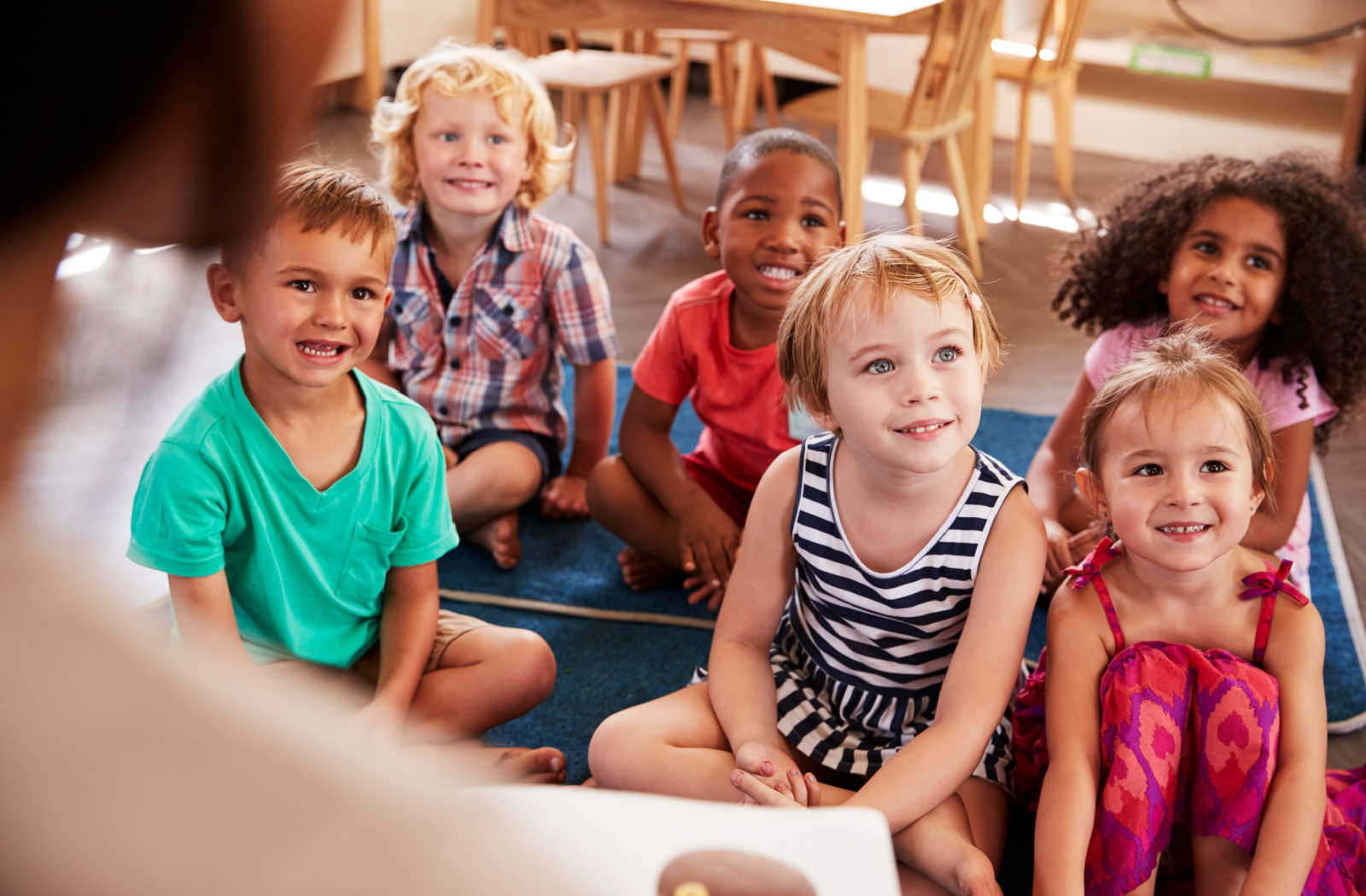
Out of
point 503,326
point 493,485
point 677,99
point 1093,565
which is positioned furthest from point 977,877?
point 677,99

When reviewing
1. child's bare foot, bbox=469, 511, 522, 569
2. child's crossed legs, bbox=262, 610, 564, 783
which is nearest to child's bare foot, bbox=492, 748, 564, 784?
child's crossed legs, bbox=262, 610, 564, 783

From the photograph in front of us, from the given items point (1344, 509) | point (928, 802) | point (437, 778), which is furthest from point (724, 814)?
point (1344, 509)

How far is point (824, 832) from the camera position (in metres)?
0.54

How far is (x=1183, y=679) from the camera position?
1.13m

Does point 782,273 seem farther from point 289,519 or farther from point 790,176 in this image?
point 289,519

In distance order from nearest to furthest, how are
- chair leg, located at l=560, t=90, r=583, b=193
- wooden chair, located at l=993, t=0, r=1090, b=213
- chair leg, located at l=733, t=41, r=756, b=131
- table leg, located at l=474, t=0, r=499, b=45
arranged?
table leg, located at l=474, t=0, r=499, b=45 → wooden chair, located at l=993, t=0, r=1090, b=213 → chair leg, located at l=560, t=90, r=583, b=193 → chair leg, located at l=733, t=41, r=756, b=131

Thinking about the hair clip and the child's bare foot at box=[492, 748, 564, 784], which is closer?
the hair clip

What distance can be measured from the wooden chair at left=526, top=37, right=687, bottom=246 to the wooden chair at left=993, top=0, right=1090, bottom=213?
1000mm

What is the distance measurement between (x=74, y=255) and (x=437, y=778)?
0.17 m

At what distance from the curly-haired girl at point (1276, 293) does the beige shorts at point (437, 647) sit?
77 cm

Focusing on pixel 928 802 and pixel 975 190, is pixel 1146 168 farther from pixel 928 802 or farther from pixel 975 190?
pixel 975 190

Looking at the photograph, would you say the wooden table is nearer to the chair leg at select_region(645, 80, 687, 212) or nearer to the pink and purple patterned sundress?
the chair leg at select_region(645, 80, 687, 212)

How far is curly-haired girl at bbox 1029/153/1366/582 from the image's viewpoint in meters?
1.57

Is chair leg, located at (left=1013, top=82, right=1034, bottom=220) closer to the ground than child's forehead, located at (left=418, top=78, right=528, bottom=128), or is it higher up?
closer to the ground
